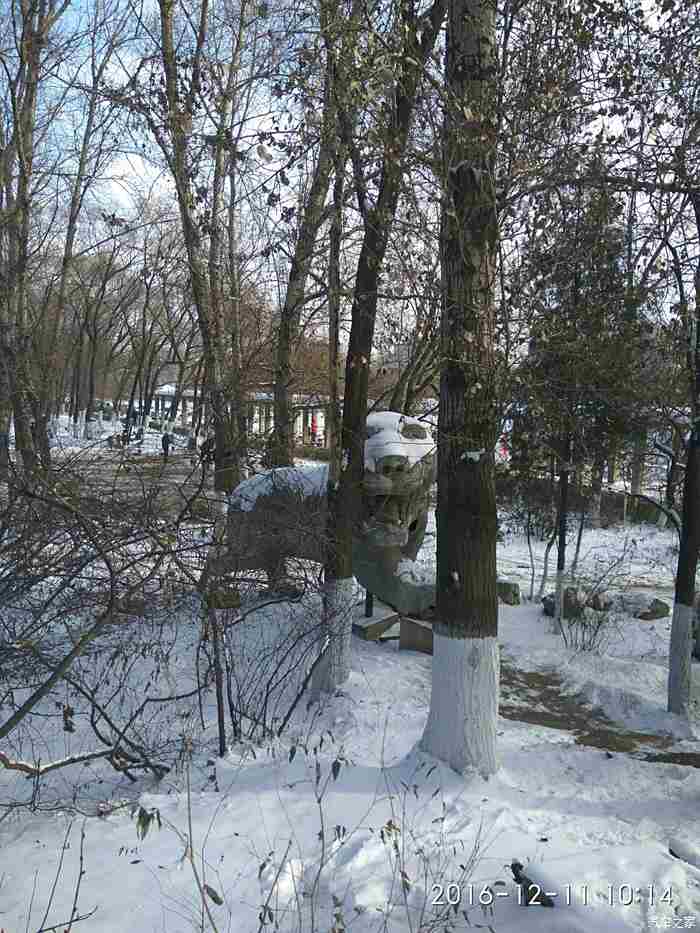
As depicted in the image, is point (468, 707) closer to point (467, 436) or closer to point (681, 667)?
point (467, 436)

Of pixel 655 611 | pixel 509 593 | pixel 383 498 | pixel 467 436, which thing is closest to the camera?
pixel 467 436

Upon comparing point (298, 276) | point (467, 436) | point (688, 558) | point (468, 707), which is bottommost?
point (468, 707)

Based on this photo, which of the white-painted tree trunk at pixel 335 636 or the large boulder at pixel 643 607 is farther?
the large boulder at pixel 643 607

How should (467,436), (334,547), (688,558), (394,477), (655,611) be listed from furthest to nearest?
(655,611), (394,477), (688,558), (334,547), (467,436)

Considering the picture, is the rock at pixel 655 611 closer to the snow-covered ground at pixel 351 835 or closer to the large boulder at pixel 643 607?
the large boulder at pixel 643 607

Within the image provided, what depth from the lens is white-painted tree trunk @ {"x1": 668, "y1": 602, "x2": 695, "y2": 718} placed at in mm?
7578

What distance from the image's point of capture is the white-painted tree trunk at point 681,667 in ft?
24.9

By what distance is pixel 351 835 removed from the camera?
376cm

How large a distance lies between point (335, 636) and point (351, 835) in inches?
139

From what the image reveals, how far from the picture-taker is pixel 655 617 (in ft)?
39.8

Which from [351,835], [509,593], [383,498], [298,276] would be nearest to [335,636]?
[383,498]

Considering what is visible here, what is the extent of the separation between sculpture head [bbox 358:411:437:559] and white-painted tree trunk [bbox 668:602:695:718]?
11.2 feet

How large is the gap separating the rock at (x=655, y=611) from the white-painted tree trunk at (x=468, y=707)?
8197 mm

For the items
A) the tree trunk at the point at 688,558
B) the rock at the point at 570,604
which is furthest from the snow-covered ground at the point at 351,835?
the rock at the point at 570,604
